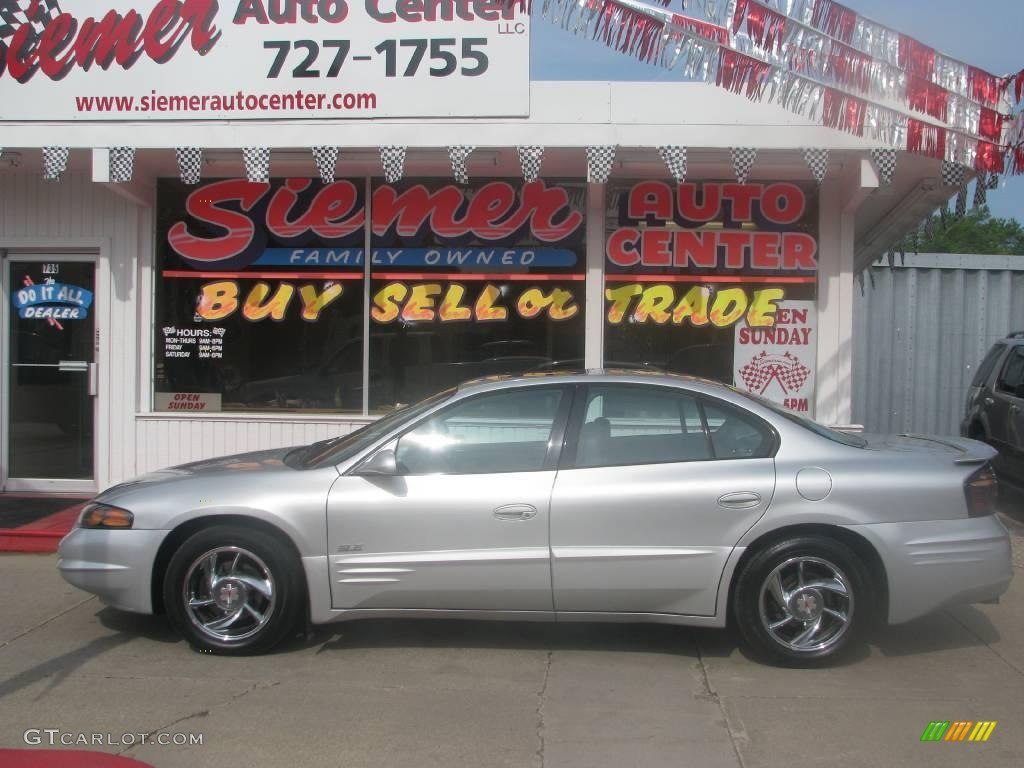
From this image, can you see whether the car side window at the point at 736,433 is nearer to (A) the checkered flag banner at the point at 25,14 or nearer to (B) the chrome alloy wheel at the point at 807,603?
(B) the chrome alloy wheel at the point at 807,603

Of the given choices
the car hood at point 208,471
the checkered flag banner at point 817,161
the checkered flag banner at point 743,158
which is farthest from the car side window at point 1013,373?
the car hood at point 208,471

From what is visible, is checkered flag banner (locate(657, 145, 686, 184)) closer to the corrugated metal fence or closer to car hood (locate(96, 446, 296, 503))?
car hood (locate(96, 446, 296, 503))

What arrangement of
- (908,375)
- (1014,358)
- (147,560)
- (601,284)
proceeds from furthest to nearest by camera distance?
1. (908,375)
2. (1014,358)
3. (601,284)
4. (147,560)

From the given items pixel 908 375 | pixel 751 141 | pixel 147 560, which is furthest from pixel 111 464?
pixel 908 375

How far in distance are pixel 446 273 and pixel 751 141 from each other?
9.44ft

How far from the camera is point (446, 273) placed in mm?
8961

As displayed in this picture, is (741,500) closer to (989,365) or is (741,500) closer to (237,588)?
(237,588)

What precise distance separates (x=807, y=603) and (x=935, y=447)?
1253mm

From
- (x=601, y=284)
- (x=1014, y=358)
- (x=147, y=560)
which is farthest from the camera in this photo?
(x=1014, y=358)

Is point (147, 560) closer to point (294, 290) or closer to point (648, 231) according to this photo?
point (294, 290)

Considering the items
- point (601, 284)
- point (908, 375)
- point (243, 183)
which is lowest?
point (908, 375)

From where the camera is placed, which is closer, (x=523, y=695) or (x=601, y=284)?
(x=523, y=695)

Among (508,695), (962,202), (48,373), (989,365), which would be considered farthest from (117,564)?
(989,365)

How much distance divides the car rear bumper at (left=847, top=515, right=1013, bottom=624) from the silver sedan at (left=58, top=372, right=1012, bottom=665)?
0.01 meters
